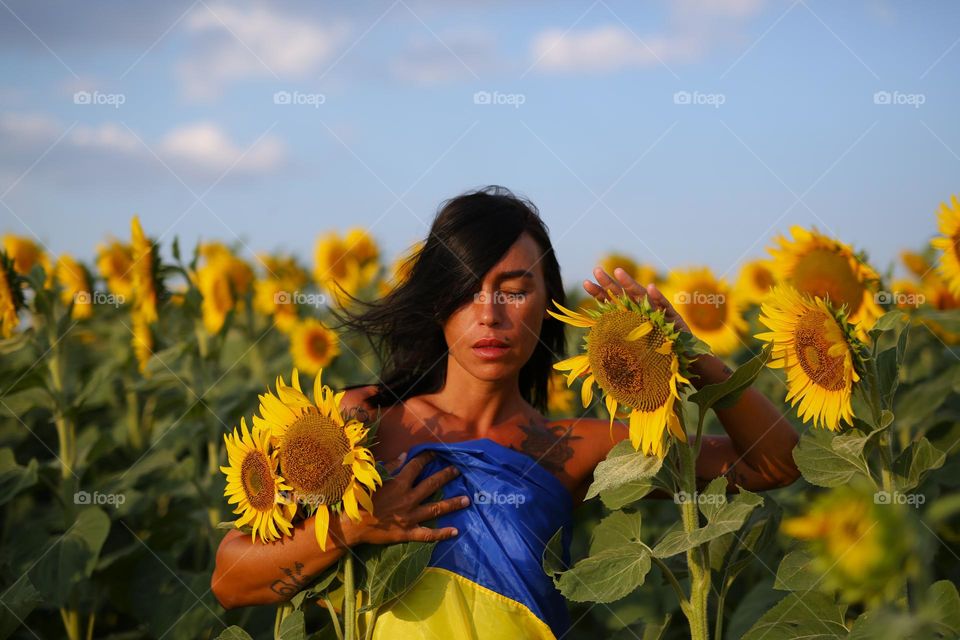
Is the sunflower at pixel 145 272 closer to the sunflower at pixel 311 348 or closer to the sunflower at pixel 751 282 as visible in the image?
the sunflower at pixel 311 348

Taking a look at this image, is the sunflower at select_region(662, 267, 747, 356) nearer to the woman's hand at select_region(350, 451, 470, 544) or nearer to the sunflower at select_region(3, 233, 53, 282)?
the woman's hand at select_region(350, 451, 470, 544)

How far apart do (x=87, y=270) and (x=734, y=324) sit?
2.83 metres

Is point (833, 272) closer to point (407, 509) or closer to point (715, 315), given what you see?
point (407, 509)

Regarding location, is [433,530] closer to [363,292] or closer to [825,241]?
[825,241]

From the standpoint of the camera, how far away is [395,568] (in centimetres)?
206

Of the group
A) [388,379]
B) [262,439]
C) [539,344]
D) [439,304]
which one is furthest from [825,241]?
[262,439]

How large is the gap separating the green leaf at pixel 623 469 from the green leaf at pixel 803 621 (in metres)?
0.35

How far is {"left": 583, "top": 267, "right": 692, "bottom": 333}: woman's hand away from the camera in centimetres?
190

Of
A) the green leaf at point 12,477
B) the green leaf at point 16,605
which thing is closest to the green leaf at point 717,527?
the green leaf at point 16,605

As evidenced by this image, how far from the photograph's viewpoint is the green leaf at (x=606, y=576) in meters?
1.91

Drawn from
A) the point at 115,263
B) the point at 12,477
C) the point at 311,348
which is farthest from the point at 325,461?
the point at 115,263

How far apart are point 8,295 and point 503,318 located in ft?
5.56

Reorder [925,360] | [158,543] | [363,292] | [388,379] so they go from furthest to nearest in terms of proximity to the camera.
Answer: [363,292] → [925,360] → [158,543] → [388,379]

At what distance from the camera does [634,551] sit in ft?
6.51
